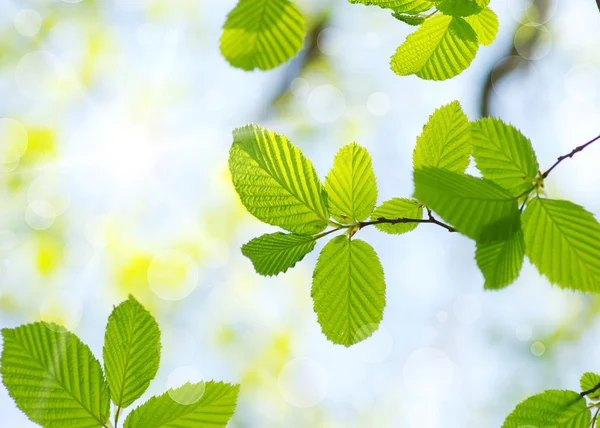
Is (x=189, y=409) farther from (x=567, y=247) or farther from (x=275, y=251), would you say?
(x=567, y=247)

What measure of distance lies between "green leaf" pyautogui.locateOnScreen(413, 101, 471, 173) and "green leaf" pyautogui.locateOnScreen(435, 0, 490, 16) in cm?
9

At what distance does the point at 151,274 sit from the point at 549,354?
4.01 metres

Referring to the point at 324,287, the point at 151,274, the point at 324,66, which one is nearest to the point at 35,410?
the point at 324,287

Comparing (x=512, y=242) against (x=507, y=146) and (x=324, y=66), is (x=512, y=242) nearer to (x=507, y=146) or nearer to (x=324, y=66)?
(x=507, y=146)

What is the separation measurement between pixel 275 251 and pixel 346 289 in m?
0.06

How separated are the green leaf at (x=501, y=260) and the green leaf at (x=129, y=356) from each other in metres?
0.21

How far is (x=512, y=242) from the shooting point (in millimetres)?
308

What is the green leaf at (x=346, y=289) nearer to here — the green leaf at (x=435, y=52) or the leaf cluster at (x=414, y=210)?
the leaf cluster at (x=414, y=210)

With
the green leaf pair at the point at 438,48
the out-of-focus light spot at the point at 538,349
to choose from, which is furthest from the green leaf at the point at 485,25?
the out-of-focus light spot at the point at 538,349

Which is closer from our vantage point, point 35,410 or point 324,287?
point 35,410

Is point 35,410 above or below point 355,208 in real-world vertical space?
below

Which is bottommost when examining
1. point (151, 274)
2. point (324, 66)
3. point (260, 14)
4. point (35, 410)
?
point (35, 410)

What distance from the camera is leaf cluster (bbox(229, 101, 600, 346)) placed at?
277 mm

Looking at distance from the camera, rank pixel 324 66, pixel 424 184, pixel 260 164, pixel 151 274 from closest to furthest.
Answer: pixel 424 184, pixel 260 164, pixel 324 66, pixel 151 274
